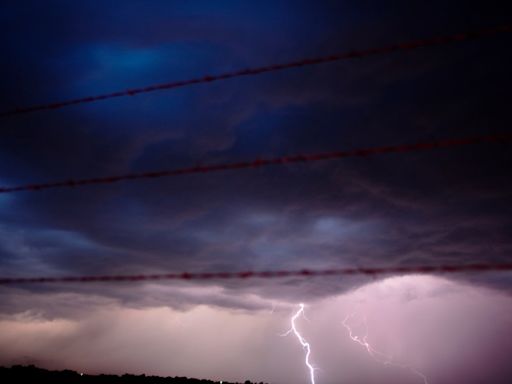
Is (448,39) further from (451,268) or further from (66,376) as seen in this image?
(66,376)

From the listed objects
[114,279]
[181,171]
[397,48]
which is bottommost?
[114,279]

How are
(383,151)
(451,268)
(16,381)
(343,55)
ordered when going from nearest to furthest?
(451,268) < (383,151) < (343,55) < (16,381)

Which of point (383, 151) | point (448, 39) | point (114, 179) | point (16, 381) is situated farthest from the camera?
point (16, 381)

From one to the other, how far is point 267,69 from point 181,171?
0.94m

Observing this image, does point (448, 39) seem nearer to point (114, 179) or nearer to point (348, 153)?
point (348, 153)

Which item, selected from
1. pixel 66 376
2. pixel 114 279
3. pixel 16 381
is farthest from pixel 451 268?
pixel 66 376

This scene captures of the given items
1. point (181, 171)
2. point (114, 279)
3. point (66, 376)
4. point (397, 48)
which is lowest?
point (66, 376)

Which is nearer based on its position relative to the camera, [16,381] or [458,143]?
[458,143]

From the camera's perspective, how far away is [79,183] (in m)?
2.66

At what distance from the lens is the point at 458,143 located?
73.1 inches

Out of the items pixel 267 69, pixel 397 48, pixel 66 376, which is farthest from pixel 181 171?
pixel 66 376

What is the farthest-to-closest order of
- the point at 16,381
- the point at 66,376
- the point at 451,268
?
1. the point at 66,376
2. the point at 16,381
3. the point at 451,268

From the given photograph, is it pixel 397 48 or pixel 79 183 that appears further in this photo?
pixel 79 183

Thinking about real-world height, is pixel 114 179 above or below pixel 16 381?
above
